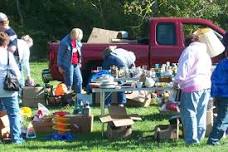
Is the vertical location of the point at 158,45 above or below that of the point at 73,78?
above

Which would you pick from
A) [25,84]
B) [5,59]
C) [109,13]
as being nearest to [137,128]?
[5,59]

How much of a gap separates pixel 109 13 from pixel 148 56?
14.9m

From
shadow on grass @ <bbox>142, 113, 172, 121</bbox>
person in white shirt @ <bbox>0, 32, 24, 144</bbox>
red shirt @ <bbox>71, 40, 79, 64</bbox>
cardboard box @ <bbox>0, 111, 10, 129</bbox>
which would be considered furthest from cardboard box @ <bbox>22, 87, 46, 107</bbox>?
person in white shirt @ <bbox>0, 32, 24, 144</bbox>

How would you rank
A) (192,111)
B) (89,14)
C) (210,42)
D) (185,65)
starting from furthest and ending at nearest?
(89,14) → (210,42) → (192,111) → (185,65)

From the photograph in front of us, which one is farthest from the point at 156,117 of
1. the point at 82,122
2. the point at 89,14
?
the point at 89,14

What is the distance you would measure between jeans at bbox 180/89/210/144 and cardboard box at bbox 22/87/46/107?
4786mm

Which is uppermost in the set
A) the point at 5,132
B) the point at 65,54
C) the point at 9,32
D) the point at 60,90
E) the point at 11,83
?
the point at 9,32

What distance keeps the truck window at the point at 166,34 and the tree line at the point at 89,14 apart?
26.3ft

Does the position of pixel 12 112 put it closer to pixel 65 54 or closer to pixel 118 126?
pixel 118 126

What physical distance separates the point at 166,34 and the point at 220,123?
18.5ft

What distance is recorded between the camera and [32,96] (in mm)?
12859

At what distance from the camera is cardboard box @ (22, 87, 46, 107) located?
12844 millimetres

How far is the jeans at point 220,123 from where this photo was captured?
865 cm

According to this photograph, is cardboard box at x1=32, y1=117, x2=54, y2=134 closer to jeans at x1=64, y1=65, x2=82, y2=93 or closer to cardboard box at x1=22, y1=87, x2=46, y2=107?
cardboard box at x1=22, y1=87, x2=46, y2=107
